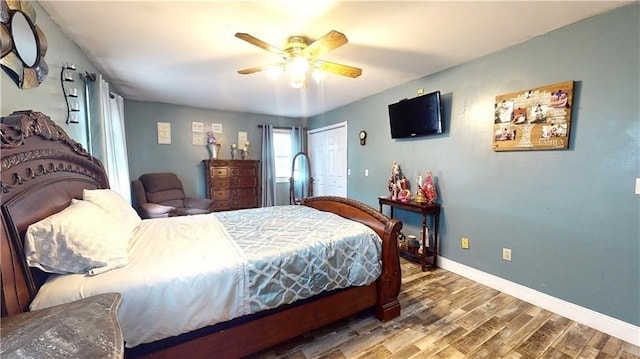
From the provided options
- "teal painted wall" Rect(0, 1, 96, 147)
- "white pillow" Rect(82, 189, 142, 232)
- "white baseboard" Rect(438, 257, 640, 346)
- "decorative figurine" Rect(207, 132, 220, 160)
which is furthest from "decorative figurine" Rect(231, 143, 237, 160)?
"white baseboard" Rect(438, 257, 640, 346)

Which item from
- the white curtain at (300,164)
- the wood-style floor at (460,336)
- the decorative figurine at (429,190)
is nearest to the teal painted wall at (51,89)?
the wood-style floor at (460,336)

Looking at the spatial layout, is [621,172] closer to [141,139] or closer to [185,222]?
[185,222]

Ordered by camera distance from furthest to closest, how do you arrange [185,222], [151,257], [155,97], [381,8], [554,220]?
[155,97], [185,222], [554,220], [381,8], [151,257]

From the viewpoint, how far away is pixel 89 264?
1243mm

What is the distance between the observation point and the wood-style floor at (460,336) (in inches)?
65.9

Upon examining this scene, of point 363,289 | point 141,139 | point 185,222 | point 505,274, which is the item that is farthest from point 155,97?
point 505,274

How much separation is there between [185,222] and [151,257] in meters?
0.91

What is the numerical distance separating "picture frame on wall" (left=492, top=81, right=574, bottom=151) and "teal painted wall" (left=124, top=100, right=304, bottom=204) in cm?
437

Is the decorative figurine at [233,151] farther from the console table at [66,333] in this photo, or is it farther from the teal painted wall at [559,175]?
the console table at [66,333]

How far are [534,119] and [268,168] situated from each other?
4.51 meters

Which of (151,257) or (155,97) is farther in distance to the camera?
(155,97)

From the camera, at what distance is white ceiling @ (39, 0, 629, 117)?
5.75 feet

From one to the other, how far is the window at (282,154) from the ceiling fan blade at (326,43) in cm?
379

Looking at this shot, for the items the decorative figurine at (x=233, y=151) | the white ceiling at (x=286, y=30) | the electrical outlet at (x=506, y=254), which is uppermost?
the white ceiling at (x=286, y=30)
